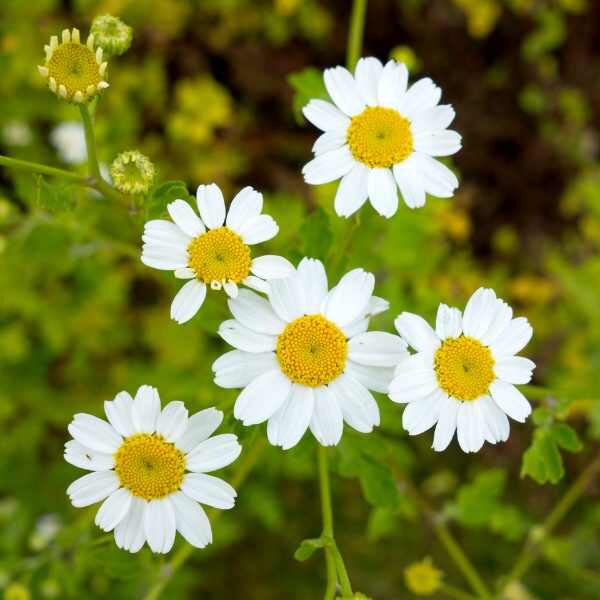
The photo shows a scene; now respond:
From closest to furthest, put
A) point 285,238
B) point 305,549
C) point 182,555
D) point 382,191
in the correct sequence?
point 305,549 → point 382,191 → point 182,555 → point 285,238

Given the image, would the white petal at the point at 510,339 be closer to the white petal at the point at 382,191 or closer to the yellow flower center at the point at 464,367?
the yellow flower center at the point at 464,367

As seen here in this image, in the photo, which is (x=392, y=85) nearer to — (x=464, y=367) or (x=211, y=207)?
(x=211, y=207)

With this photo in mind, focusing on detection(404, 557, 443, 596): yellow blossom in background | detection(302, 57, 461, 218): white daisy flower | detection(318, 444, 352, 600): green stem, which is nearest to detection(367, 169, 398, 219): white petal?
detection(302, 57, 461, 218): white daisy flower

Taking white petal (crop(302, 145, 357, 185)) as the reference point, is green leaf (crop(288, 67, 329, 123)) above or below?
below

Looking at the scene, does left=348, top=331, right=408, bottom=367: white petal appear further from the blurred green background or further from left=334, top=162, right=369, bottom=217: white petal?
the blurred green background

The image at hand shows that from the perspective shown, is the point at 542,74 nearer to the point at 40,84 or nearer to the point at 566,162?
the point at 566,162

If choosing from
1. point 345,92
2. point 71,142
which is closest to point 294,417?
point 345,92

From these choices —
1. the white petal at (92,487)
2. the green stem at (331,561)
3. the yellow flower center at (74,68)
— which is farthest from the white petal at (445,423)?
the yellow flower center at (74,68)
